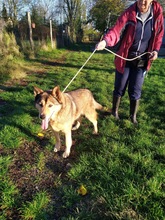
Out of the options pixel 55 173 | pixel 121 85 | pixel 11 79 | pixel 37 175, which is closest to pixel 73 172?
pixel 55 173

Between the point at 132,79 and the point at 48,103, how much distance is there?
198 cm

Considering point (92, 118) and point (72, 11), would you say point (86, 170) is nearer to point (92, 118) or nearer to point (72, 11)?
point (92, 118)

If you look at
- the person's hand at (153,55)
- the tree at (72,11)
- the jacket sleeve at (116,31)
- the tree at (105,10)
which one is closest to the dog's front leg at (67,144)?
the jacket sleeve at (116,31)

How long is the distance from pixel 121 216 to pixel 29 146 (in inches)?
79.8

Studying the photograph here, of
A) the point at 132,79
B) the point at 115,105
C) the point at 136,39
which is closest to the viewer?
the point at 136,39

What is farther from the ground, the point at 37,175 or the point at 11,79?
the point at 11,79

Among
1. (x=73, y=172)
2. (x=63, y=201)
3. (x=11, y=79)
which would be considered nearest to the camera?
(x=63, y=201)

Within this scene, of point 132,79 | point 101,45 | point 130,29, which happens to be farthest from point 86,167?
point 130,29

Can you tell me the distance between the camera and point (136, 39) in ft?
12.4

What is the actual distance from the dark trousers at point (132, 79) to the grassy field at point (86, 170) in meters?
0.63

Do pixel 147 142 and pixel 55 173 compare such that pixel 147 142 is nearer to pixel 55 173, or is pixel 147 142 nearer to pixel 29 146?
pixel 55 173

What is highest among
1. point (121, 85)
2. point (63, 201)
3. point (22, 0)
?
point (22, 0)

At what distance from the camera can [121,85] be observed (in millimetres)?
4270

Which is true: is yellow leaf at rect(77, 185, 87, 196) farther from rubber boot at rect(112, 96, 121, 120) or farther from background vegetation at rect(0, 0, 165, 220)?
rubber boot at rect(112, 96, 121, 120)
